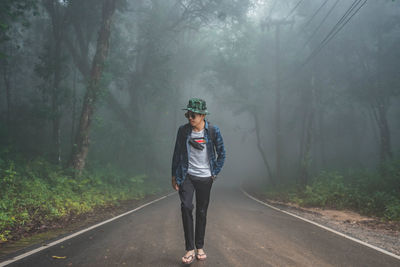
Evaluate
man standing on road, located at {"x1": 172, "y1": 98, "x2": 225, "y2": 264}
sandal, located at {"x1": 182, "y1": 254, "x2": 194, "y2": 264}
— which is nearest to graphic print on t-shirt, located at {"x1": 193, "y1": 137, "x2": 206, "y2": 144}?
man standing on road, located at {"x1": 172, "y1": 98, "x2": 225, "y2": 264}

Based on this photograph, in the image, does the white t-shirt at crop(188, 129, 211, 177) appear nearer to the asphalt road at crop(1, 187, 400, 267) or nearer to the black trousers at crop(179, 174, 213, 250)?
the black trousers at crop(179, 174, 213, 250)

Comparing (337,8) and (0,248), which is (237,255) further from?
(337,8)

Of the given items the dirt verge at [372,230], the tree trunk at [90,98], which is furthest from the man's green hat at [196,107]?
the tree trunk at [90,98]

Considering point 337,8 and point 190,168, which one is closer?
point 190,168

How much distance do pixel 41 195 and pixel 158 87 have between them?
12.8 m

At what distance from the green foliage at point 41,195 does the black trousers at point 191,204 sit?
3.74 metres

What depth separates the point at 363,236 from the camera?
19.9ft

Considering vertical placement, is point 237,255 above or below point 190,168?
below

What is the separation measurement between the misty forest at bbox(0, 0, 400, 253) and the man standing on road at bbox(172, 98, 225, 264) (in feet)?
12.5

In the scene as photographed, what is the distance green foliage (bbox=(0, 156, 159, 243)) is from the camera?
22.0ft

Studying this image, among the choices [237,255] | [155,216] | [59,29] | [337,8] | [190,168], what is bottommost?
[155,216]

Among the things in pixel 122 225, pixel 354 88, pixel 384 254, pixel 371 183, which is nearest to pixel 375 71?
pixel 354 88

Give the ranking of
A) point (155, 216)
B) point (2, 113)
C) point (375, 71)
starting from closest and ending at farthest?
1. point (155, 216)
2. point (375, 71)
3. point (2, 113)

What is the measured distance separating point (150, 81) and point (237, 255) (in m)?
17.2
